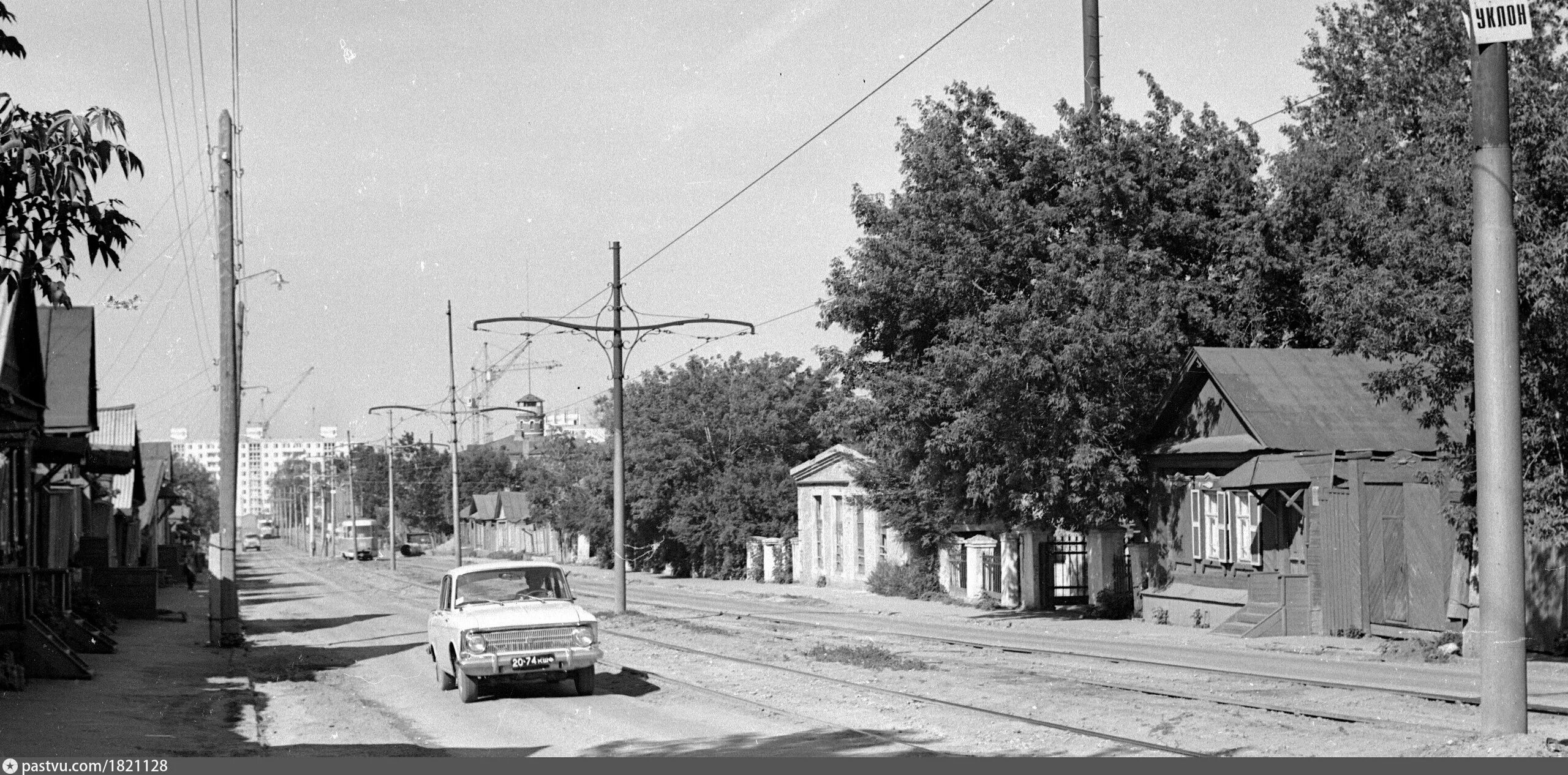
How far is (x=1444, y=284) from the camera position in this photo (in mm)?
20172

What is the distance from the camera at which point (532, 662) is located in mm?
16328

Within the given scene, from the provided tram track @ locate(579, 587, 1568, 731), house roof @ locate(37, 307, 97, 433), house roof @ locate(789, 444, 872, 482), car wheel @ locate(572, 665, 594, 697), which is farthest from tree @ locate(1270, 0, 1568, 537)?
house roof @ locate(37, 307, 97, 433)

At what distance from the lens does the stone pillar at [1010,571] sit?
3650 centimetres

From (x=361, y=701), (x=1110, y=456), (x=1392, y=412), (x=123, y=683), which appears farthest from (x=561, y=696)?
→ (x=1392, y=412)

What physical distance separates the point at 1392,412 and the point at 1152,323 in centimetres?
521

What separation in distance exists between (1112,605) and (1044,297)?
8.10m

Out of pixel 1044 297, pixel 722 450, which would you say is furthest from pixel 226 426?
pixel 722 450

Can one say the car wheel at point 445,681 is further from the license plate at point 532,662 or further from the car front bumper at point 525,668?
the license plate at point 532,662

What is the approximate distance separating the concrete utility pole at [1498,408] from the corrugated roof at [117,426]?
1731 inches

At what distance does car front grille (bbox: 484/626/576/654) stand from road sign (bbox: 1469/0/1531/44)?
445 inches

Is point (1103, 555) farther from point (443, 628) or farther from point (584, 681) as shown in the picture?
point (443, 628)

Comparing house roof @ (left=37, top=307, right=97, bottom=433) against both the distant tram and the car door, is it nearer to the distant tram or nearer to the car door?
the car door

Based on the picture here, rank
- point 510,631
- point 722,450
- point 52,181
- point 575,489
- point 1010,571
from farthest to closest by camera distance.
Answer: point 575,489, point 722,450, point 1010,571, point 510,631, point 52,181

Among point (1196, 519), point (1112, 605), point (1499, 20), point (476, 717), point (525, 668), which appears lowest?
point (1112, 605)
